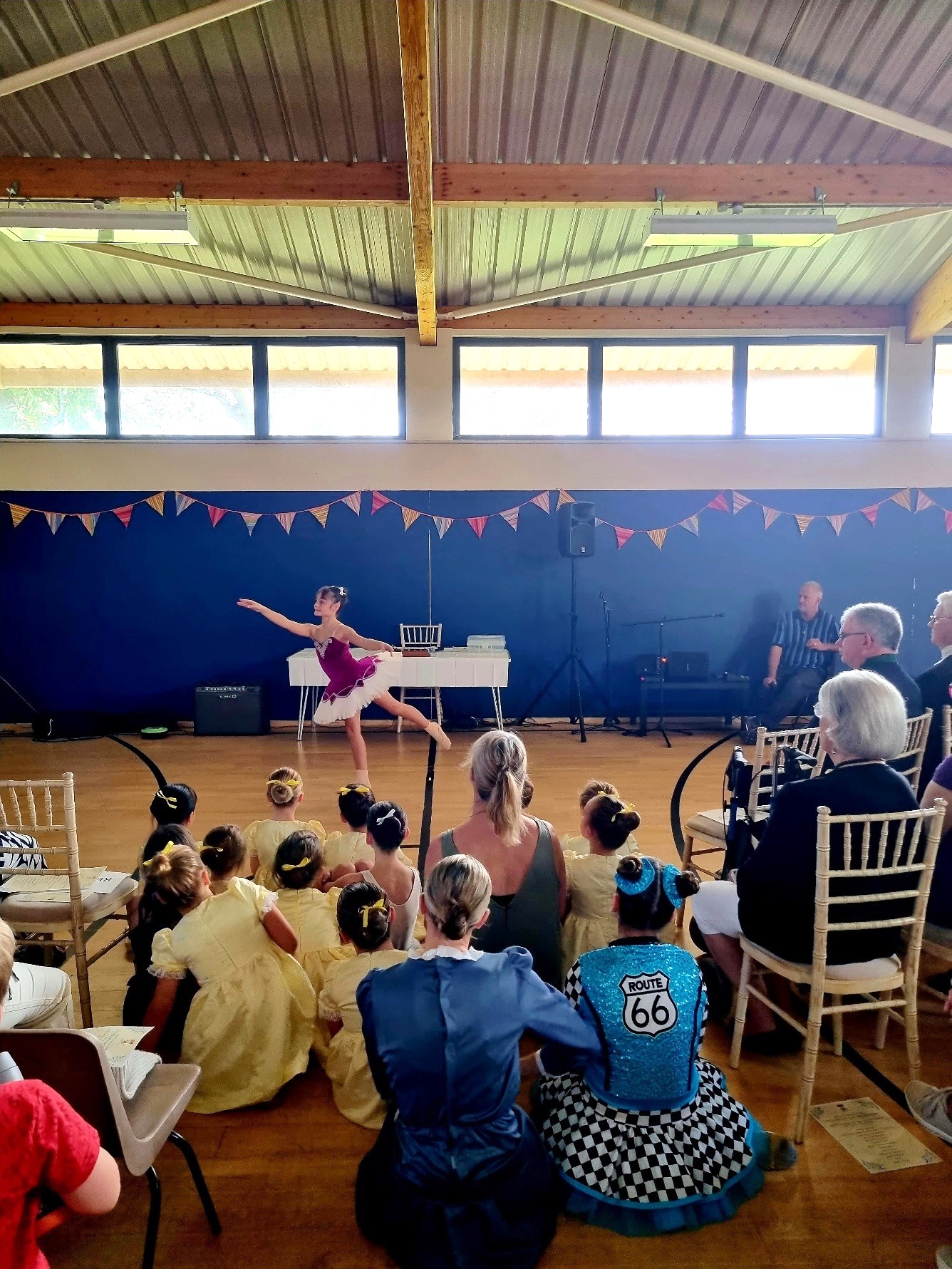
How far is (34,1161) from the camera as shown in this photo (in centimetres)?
102

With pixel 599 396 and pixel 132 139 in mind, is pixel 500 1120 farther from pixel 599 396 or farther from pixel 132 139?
pixel 599 396

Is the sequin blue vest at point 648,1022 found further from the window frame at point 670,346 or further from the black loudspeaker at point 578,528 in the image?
the window frame at point 670,346

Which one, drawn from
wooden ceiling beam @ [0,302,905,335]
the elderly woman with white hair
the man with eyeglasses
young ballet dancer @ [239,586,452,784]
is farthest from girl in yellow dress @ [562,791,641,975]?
wooden ceiling beam @ [0,302,905,335]

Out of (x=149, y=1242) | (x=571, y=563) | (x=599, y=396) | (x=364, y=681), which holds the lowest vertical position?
(x=149, y=1242)

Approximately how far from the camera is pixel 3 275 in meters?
7.17

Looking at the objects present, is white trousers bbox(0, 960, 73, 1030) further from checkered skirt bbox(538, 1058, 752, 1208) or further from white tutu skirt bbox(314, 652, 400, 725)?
white tutu skirt bbox(314, 652, 400, 725)

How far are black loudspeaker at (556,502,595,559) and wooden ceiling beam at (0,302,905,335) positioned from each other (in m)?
1.84

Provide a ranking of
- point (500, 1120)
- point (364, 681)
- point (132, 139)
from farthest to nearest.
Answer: point (364, 681) → point (132, 139) → point (500, 1120)

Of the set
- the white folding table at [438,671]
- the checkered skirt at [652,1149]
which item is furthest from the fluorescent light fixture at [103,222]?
the checkered skirt at [652,1149]

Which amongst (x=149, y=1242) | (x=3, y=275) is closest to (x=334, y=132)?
(x=3, y=275)

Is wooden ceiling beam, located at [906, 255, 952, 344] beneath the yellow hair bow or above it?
above

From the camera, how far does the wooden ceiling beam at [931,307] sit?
6.92m

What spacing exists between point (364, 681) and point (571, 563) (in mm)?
2902

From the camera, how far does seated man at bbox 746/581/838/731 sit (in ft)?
22.1
